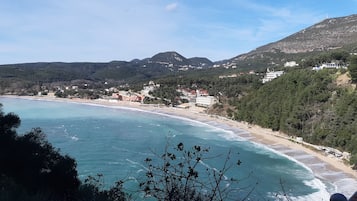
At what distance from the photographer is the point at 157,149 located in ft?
79.8

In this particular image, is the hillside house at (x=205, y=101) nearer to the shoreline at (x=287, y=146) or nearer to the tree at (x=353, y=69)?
the shoreline at (x=287, y=146)

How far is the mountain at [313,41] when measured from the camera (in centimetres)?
6819

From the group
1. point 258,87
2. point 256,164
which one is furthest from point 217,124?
point 256,164

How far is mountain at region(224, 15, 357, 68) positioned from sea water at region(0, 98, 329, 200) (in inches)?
1460

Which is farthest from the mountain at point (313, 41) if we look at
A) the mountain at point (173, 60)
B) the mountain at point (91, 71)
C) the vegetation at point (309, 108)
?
the mountain at point (173, 60)

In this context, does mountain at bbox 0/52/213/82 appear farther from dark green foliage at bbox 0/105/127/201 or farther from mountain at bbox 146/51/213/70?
dark green foliage at bbox 0/105/127/201

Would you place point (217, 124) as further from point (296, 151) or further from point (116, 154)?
point (116, 154)

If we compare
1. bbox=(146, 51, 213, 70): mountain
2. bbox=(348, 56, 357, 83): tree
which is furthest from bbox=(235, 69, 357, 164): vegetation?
bbox=(146, 51, 213, 70): mountain

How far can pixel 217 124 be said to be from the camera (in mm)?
38594

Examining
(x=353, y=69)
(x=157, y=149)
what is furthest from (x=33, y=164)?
(x=353, y=69)

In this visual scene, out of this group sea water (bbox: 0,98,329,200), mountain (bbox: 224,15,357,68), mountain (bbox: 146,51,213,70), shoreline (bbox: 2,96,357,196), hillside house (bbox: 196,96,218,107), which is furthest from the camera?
mountain (bbox: 146,51,213,70)

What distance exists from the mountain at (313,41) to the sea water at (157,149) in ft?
122

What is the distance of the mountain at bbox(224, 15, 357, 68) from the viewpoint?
68188 millimetres

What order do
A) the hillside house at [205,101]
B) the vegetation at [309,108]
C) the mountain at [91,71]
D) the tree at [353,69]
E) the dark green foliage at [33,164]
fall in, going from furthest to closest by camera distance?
the mountain at [91,71]
the hillside house at [205,101]
the tree at [353,69]
the vegetation at [309,108]
the dark green foliage at [33,164]
